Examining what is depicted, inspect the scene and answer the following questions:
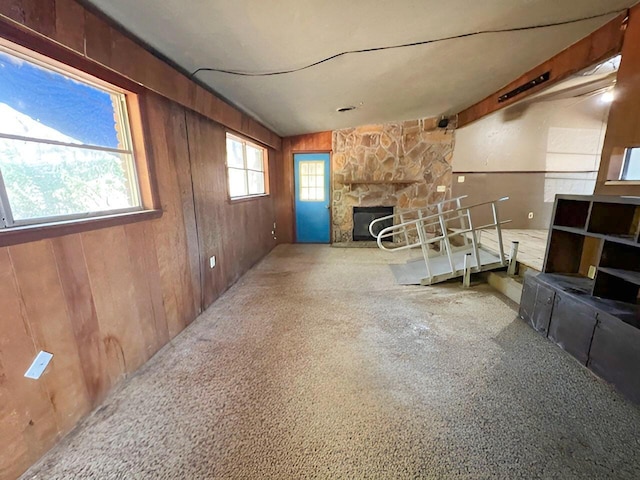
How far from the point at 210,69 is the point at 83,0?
36.0 inches

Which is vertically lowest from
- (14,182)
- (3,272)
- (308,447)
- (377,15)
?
(308,447)

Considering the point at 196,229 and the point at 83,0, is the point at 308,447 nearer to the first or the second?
the point at 196,229

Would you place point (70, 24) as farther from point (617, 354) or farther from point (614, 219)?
point (614, 219)

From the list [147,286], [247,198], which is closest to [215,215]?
[247,198]

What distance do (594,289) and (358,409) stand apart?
6.37 ft

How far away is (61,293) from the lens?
1343mm

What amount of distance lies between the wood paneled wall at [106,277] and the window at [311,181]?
8.79 ft

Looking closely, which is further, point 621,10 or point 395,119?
point 395,119

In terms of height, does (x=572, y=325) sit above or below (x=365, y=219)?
below

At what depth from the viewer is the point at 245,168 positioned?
13.3 feet

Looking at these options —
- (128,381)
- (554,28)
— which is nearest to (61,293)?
(128,381)

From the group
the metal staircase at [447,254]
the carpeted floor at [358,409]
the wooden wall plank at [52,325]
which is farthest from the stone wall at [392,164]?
the wooden wall plank at [52,325]

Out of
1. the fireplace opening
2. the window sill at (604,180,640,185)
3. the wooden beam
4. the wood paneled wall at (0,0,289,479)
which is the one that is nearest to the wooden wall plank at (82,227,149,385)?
the wood paneled wall at (0,0,289,479)

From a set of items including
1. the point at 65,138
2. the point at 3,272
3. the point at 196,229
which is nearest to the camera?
the point at 3,272
